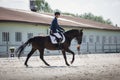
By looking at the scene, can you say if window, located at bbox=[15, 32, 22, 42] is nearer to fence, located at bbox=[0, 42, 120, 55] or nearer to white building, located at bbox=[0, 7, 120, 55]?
white building, located at bbox=[0, 7, 120, 55]

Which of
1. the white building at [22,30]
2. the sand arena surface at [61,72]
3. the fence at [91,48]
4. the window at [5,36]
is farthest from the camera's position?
the window at [5,36]

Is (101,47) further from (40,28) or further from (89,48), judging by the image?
Result: (40,28)

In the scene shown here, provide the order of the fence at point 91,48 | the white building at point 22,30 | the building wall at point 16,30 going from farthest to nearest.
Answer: the white building at point 22,30
the building wall at point 16,30
the fence at point 91,48

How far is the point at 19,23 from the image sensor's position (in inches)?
1140

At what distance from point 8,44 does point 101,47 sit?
15015 mm

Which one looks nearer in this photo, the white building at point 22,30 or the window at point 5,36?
the white building at point 22,30

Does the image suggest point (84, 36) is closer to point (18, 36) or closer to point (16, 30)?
point (18, 36)

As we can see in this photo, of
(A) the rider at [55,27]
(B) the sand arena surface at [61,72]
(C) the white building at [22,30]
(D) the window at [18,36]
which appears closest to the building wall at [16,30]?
(C) the white building at [22,30]

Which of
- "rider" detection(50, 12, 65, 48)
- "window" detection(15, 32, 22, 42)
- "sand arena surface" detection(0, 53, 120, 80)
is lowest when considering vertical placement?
"window" detection(15, 32, 22, 42)

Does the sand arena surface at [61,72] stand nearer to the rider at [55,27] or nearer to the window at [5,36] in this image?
the rider at [55,27]

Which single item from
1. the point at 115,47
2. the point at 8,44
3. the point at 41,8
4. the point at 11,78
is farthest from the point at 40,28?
the point at 41,8

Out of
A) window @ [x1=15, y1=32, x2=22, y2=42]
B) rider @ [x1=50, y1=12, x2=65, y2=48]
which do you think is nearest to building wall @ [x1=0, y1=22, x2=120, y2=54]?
window @ [x1=15, y1=32, x2=22, y2=42]

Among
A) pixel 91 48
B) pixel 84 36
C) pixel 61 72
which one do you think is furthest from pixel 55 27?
pixel 84 36

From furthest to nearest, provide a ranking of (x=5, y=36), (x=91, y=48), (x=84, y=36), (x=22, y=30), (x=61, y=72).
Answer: (x=84, y=36) → (x=91, y=48) → (x=22, y=30) → (x=5, y=36) → (x=61, y=72)
